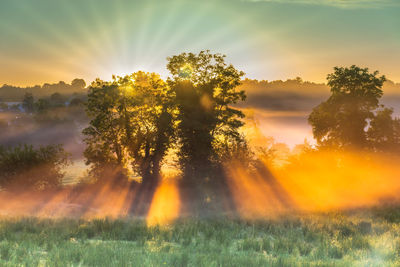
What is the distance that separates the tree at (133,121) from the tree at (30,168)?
12.6ft

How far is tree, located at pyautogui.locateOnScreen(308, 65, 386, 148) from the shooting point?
128 ft

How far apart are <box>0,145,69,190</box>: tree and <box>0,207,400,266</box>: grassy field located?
20.3 metres

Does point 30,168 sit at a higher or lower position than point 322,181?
higher

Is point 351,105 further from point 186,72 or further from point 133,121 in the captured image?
point 133,121

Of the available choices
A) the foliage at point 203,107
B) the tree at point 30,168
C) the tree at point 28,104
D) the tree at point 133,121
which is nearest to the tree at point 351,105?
the foliage at point 203,107

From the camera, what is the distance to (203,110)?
34.7 metres

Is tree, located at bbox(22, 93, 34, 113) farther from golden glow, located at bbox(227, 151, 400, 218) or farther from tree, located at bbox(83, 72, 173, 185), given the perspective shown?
golden glow, located at bbox(227, 151, 400, 218)

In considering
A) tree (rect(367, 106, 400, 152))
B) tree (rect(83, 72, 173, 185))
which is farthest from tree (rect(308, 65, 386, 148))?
tree (rect(83, 72, 173, 185))

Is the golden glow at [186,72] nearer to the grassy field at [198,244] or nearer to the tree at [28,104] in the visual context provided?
the grassy field at [198,244]

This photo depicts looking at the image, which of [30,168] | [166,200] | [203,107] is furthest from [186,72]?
[30,168]

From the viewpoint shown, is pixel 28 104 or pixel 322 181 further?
pixel 28 104

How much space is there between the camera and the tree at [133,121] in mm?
37031

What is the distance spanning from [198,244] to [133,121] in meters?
26.7

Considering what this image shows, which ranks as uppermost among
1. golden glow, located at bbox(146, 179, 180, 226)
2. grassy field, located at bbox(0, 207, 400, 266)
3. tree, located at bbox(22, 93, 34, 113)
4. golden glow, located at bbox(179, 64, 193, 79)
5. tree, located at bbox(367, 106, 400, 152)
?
tree, located at bbox(22, 93, 34, 113)
